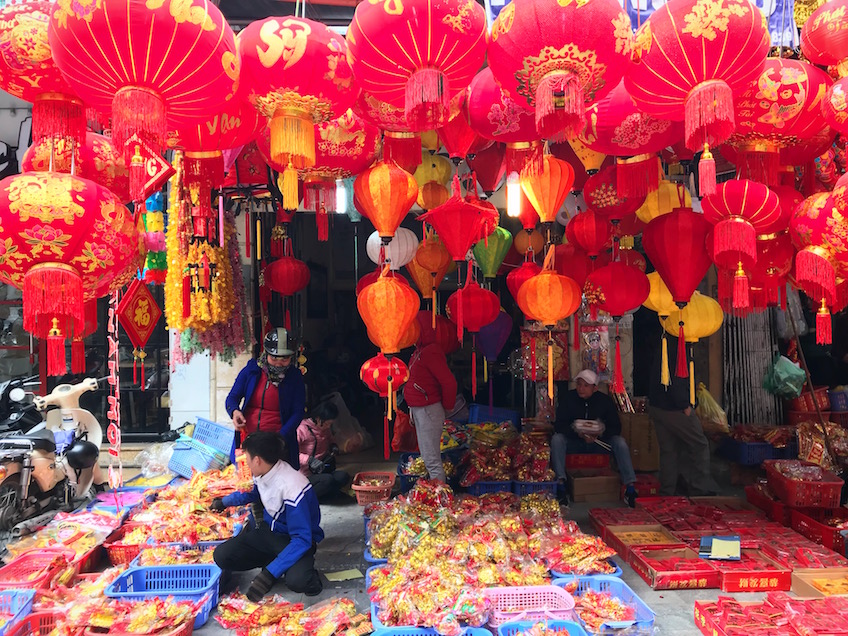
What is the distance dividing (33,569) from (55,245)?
2644mm

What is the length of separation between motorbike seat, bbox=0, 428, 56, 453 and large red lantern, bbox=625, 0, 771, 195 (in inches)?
198

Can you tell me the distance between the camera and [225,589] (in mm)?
4020

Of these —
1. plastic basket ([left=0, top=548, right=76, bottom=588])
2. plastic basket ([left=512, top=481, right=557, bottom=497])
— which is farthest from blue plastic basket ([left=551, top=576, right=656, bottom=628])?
plastic basket ([left=0, top=548, right=76, bottom=588])

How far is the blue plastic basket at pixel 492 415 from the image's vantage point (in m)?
6.98

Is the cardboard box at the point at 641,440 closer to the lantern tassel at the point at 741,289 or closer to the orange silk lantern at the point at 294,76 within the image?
the lantern tassel at the point at 741,289

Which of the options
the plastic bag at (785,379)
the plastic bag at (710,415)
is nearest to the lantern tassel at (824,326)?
the plastic bag at (710,415)

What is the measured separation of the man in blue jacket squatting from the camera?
3801mm

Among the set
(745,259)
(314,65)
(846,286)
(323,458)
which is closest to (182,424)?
(323,458)

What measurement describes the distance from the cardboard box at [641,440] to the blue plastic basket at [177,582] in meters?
4.69

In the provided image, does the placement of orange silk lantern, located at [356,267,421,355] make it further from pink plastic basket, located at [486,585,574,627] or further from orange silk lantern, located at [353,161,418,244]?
pink plastic basket, located at [486,585,574,627]

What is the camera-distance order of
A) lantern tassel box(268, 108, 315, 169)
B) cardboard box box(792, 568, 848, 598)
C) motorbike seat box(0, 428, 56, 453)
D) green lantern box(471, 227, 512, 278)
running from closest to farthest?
lantern tassel box(268, 108, 315, 169) < cardboard box box(792, 568, 848, 598) < motorbike seat box(0, 428, 56, 453) < green lantern box(471, 227, 512, 278)

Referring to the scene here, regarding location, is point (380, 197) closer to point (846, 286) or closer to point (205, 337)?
point (846, 286)

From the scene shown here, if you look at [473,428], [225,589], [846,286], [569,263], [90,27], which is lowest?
[225,589]

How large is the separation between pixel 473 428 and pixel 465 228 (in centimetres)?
321
